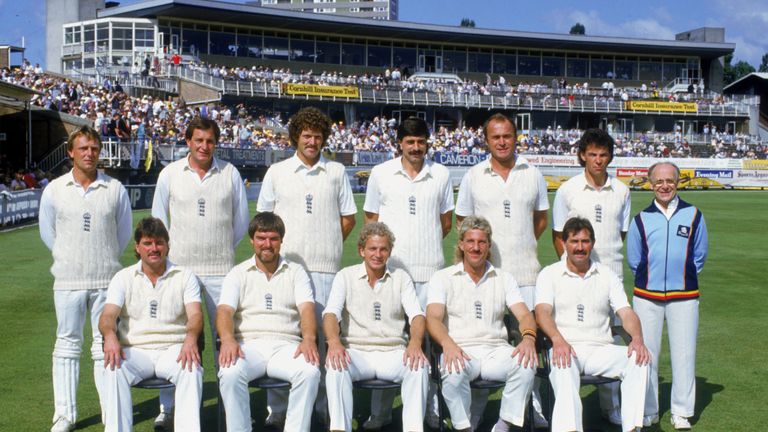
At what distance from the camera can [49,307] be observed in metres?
11.4

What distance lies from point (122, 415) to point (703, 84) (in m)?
73.8

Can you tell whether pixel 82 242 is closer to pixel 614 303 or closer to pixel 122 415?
pixel 122 415

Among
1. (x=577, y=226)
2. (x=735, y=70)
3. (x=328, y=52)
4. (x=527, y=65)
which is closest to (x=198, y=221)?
(x=577, y=226)

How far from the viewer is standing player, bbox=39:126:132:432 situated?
6262mm

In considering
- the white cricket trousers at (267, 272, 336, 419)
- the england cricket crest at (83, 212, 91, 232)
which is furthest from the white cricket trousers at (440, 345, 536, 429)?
the england cricket crest at (83, 212, 91, 232)

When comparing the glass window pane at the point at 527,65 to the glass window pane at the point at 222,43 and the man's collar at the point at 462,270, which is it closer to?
the glass window pane at the point at 222,43

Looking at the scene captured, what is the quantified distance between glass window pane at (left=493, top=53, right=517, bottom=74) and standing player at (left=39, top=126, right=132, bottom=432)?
6464 cm

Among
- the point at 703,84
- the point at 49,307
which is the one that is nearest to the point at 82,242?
the point at 49,307

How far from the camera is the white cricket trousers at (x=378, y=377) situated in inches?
221

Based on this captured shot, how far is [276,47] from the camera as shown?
61.7 meters

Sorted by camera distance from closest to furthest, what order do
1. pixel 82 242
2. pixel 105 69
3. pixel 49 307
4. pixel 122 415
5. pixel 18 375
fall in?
pixel 122 415 → pixel 82 242 → pixel 18 375 → pixel 49 307 → pixel 105 69

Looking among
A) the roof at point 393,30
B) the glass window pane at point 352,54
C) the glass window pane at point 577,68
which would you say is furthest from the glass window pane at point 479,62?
the glass window pane at point 352,54

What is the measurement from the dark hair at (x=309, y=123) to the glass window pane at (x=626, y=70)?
6911cm

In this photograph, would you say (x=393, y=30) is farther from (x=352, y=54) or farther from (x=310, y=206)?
(x=310, y=206)
